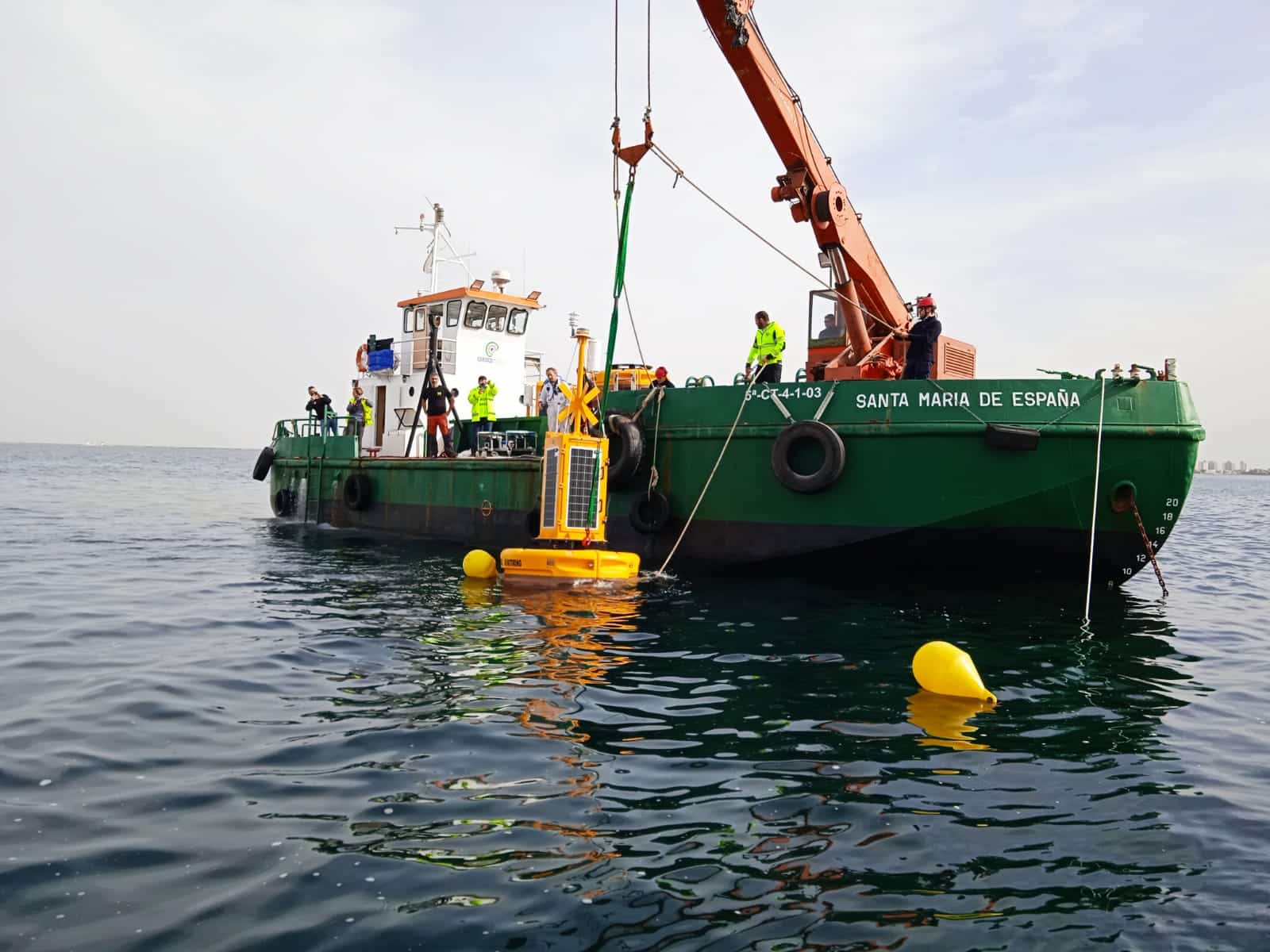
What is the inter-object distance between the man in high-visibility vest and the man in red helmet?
157 cm

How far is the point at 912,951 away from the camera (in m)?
2.83

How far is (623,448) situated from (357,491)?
23.9 feet

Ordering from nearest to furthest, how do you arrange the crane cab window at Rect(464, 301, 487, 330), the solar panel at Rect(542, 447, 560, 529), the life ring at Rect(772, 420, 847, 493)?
1. the life ring at Rect(772, 420, 847, 493)
2. the solar panel at Rect(542, 447, 560, 529)
3. the crane cab window at Rect(464, 301, 487, 330)

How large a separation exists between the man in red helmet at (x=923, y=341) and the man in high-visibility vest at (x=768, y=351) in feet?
5.16

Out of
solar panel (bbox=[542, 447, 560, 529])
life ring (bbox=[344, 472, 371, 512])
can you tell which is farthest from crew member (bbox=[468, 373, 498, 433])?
solar panel (bbox=[542, 447, 560, 529])

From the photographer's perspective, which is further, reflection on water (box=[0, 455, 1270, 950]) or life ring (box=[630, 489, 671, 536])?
life ring (box=[630, 489, 671, 536])

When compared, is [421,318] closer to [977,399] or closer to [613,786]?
[977,399]

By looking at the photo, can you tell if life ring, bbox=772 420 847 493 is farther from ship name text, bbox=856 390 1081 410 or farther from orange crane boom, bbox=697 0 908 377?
orange crane boom, bbox=697 0 908 377

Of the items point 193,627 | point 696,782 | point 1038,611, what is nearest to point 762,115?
point 1038,611

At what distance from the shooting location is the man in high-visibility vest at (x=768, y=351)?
37.0ft

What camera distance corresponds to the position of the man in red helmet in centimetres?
1023

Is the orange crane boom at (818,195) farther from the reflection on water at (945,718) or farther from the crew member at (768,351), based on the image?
the reflection on water at (945,718)

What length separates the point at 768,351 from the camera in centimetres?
1136

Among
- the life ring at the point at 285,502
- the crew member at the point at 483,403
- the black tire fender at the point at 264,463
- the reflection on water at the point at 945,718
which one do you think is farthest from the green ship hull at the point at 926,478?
the black tire fender at the point at 264,463
